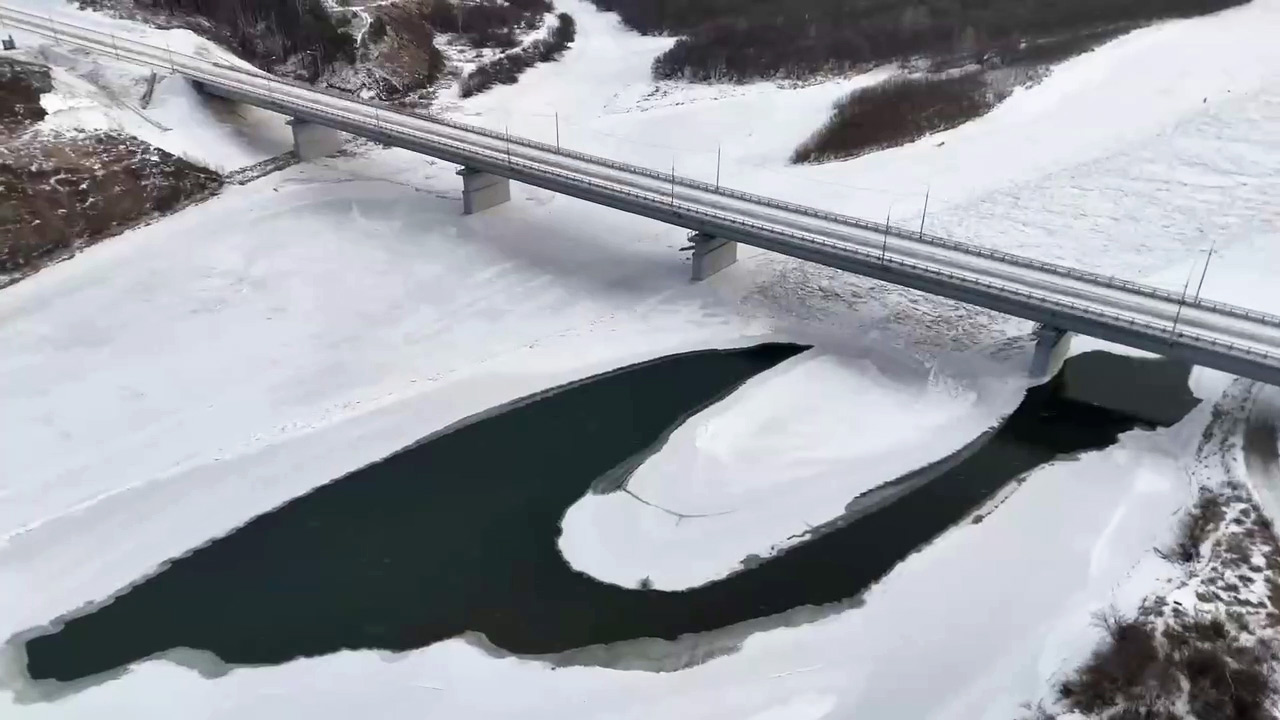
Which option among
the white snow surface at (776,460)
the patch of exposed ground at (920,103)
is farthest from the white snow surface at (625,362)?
the patch of exposed ground at (920,103)

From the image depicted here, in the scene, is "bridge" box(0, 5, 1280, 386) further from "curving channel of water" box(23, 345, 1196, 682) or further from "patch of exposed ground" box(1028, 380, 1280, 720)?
"patch of exposed ground" box(1028, 380, 1280, 720)

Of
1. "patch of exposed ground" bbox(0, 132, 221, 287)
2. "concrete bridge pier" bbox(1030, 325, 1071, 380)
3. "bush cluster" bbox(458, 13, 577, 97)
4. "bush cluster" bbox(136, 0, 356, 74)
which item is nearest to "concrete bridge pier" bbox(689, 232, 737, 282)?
"concrete bridge pier" bbox(1030, 325, 1071, 380)

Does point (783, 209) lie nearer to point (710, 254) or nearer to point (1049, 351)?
point (710, 254)

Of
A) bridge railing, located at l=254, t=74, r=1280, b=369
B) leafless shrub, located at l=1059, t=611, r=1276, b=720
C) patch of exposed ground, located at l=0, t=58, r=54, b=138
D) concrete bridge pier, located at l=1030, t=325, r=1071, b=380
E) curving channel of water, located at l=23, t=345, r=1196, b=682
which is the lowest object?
curving channel of water, located at l=23, t=345, r=1196, b=682

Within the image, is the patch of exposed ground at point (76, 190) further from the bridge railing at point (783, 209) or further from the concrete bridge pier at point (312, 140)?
the bridge railing at point (783, 209)

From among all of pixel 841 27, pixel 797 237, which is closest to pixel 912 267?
pixel 797 237
